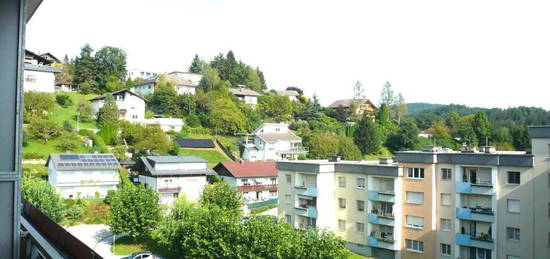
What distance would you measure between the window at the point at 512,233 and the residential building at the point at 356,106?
3793cm

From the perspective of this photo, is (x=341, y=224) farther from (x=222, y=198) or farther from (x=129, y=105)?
(x=129, y=105)

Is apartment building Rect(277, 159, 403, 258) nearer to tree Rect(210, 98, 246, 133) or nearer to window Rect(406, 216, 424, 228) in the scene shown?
window Rect(406, 216, 424, 228)

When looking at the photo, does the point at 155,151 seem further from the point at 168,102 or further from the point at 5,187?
the point at 5,187

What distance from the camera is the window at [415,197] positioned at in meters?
18.1

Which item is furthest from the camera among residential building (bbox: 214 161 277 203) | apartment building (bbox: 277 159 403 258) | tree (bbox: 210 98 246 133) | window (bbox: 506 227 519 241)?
tree (bbox: 210 98 246 133)

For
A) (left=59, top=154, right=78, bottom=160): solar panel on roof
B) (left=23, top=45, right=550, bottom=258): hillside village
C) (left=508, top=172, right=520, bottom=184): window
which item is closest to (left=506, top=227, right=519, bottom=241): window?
(left=23, top=45, right=550, bottom=258): hillside village

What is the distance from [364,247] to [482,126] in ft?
110

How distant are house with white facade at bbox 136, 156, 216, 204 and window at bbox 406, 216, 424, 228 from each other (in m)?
12.0

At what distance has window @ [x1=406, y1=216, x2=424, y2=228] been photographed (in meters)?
18.1

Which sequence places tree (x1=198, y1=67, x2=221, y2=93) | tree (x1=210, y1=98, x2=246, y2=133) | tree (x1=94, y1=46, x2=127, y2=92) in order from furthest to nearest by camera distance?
tree (x1=198, y1=67, x2=221, y2=93) < tree (x1=94, y1=46, x2=127, y2=92) < tree (x1=210, y1=98, x2=246, y2=133)

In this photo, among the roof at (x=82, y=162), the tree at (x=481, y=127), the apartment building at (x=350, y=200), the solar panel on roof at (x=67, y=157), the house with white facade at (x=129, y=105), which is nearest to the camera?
the apartment building at (x=350, y=200)

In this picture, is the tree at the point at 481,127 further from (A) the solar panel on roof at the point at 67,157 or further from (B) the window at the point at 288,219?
(A) the solar panel on roof at the point at 67,157

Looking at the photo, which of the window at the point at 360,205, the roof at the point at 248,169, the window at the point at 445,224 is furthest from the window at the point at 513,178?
the roof at the point at 248,169

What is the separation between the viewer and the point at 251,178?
101 feet
